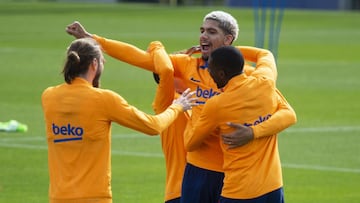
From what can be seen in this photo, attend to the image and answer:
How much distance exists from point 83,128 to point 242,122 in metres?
1.16

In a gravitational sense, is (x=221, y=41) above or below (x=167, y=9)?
above

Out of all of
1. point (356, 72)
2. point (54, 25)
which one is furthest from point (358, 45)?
point (54, 25)

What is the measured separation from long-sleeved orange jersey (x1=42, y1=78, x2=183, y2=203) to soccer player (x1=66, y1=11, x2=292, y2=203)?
35.1 inches

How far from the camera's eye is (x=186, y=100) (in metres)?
8.53

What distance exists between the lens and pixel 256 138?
8.10 meters

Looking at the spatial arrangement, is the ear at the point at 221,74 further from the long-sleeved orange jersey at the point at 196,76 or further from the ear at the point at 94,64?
the ear at the point at 94,64

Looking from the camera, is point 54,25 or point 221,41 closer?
point 221,41

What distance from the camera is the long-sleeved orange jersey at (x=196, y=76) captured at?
28.4ft

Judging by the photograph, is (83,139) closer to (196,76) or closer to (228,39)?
(196,76)

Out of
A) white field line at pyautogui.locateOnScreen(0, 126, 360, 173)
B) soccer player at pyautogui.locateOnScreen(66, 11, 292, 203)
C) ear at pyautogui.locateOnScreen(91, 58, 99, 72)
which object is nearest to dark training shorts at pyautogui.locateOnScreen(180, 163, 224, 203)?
soccer player at pyautogui.locateOnScreen(66, 11, 292, 203)

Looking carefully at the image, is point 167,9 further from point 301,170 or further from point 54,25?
point 301,170

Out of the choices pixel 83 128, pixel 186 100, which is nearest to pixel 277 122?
pixel 186 100

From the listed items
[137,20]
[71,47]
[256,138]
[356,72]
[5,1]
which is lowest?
[5,1]

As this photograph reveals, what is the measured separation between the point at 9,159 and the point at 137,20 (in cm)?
3730
